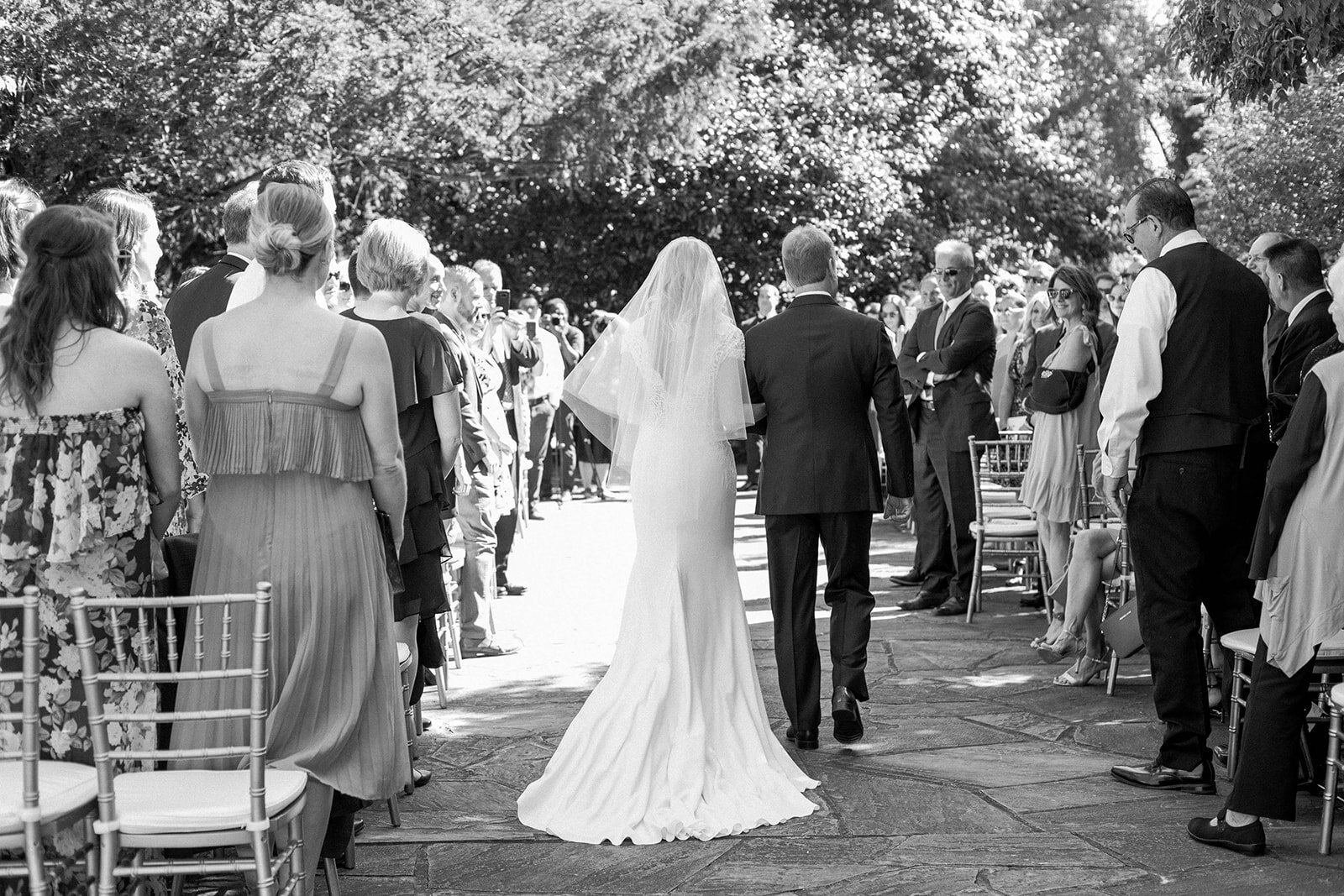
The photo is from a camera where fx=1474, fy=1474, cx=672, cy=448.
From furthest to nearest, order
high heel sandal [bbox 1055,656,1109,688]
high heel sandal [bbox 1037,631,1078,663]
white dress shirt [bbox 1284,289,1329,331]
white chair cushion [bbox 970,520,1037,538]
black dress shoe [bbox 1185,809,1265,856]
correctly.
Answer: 1. white chair cushion [bbox 970,520,1037,538]
2. high heel sandal [bbox 1037,631,1078,663]
3. high heel sandal [bbox 1055,656,1109,688]
4. white dress shirt [bbox 1284,289,1329,331]
5. black dress shoe [bbox 1185,809,1265,856]

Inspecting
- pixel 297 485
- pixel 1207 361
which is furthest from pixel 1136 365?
pixel 297 485

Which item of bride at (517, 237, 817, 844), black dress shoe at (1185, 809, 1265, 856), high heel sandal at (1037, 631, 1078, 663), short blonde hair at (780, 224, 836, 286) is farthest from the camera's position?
high heel sandal at (1037, 631, 1078, 663)

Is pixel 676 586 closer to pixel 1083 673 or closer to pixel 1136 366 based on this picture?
pixel 1136 366

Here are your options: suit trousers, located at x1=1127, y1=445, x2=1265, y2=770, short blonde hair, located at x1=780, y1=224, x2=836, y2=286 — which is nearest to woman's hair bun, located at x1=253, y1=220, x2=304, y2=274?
short blonde hair, located at x1=780, y1=224, x2=836, y2=286

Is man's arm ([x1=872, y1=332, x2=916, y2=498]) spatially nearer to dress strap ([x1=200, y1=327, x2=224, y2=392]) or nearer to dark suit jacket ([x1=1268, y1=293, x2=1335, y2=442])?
dark suit jacket ([x1=1268, y1=293, x2=1335, y2=442])

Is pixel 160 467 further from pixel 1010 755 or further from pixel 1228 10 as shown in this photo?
pixel 1228 10

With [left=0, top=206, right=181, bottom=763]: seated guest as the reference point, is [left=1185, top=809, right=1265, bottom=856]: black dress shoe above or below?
below

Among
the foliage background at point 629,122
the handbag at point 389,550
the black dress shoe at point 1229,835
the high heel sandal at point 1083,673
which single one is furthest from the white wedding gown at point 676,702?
the foliage background at point 629,122

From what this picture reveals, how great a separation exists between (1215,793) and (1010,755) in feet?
2.84

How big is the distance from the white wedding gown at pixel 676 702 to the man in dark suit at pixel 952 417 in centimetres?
399

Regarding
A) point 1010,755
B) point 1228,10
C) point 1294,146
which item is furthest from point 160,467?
point 1294,146

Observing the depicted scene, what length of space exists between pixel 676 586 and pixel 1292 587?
2.17 metres

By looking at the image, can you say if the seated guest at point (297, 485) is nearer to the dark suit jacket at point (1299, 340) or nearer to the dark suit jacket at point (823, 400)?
the dark suit jacket at point (823, 400)

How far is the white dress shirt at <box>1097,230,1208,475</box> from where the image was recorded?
5.39m
